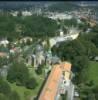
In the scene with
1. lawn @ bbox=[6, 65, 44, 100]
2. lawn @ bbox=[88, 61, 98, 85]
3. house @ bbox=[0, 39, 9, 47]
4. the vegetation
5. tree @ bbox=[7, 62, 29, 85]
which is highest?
the vegetation

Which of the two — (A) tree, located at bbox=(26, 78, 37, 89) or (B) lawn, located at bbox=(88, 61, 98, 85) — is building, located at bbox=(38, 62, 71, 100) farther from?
(B) lawn, located at bbox=(88, 61, 98, 85)

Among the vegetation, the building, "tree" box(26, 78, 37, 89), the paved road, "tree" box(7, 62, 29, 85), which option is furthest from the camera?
"tree" box(7, 62, 29, 85)

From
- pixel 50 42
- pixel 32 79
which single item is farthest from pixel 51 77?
pixel 50 42

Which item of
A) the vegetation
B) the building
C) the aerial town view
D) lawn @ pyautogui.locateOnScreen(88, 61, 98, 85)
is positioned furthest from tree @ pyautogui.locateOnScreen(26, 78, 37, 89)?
lawn @ pyautogui.locateOnScreen(88, 61, 98, 85)

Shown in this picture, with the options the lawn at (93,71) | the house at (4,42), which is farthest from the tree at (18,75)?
the house at (4,42)

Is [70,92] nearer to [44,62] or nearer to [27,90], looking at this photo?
[27,90]

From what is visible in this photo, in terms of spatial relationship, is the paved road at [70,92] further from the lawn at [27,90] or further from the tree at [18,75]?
the tree at [18,75]
